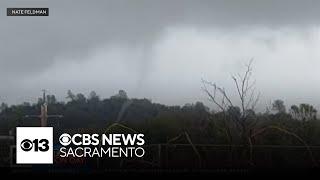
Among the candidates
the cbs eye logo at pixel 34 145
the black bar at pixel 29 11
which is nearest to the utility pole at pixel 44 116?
the cbs eye logo at pixel 34 145

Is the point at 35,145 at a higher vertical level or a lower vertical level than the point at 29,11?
lower

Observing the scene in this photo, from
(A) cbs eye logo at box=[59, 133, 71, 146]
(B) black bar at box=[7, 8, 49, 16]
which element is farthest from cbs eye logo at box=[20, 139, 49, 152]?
(B) black bar at box=[7, 8, 49, 16]

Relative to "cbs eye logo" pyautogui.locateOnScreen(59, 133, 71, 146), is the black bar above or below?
above

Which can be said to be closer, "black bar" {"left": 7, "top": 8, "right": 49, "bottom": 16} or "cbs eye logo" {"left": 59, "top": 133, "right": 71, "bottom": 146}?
"black bar" {"left": 7, "top": 8, "right": 49, "bottom": 16}

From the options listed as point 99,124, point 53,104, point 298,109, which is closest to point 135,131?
point 99,124

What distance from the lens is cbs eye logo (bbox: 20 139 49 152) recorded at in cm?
608

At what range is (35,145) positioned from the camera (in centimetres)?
611

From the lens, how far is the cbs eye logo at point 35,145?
6078 mm

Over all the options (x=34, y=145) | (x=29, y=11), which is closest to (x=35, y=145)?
(x=34, y=145)

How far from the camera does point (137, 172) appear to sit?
6.13 meters

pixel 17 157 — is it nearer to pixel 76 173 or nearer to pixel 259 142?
pixel 76 173

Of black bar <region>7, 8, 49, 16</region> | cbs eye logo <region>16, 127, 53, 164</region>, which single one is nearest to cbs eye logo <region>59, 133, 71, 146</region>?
cbs eye logo <region>16, 127, 53, 164</region>

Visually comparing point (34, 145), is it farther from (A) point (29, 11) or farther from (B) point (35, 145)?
(A) point (29, 11)

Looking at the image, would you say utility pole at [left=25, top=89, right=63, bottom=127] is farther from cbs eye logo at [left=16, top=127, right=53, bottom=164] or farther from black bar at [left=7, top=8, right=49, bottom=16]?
black bar at [left=7, top=8, right=49, bottom=16]
